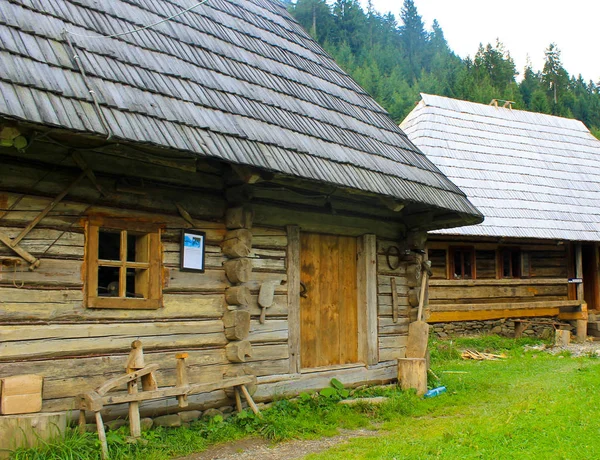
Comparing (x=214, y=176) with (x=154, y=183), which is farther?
(x=214, y=176)

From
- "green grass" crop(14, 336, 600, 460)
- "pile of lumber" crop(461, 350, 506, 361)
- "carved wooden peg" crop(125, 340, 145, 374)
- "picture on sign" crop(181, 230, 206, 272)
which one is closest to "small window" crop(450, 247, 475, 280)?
"pile of lumber" crop(461, 350, 506, 361)

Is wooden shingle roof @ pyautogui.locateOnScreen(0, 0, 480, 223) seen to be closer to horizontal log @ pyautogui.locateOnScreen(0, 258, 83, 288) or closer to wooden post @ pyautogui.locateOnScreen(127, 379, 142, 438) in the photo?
horizontal log @ pyautogui.locateOnScreen(0, 258, 83, 288)

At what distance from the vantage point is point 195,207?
6059mm

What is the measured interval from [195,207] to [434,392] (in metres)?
3.90

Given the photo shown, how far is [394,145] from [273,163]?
9.76 feet

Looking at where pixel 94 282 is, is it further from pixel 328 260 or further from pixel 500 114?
pixel 500 114

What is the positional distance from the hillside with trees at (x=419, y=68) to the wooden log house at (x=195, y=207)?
2887 centimetres

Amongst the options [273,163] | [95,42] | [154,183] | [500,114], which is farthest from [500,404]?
[500,114]

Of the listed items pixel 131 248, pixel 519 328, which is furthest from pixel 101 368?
pixel 519 328

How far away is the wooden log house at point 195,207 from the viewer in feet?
15.9

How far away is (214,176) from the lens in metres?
6.22

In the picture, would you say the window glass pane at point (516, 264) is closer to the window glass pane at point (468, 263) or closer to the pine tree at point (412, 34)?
the window glass pane at point (468, 263)

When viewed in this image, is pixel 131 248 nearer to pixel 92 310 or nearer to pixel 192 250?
pixel 192 250

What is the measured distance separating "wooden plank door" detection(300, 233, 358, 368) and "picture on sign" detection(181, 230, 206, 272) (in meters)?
1.60
